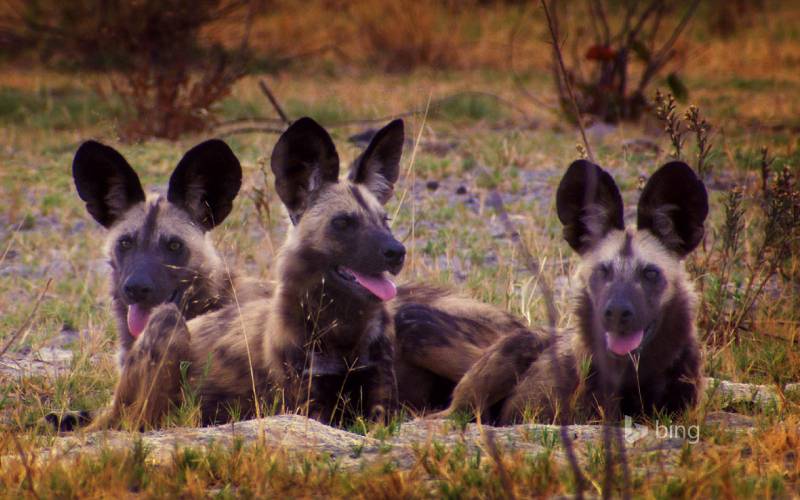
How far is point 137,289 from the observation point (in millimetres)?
4621

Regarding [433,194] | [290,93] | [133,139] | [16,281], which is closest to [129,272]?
[16,281]

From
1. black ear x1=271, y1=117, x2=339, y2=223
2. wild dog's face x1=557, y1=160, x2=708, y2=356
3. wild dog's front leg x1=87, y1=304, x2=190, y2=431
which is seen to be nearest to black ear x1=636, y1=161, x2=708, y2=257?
wild dog's face x1=557, y1=160, x2=708, y2=356

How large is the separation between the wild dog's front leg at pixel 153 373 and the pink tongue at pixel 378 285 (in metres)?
0.74

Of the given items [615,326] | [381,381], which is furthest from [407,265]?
[615,326]

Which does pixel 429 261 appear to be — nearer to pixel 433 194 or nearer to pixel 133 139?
pixel 433 194

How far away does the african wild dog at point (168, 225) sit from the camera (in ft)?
15.8

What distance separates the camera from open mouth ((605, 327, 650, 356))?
158 inches

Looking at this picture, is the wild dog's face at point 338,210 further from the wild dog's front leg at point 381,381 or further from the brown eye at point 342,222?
the wild dog's front leg at point 381,381

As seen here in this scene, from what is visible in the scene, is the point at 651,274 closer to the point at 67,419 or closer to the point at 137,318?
the point at 137,318

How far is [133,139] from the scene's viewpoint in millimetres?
9516

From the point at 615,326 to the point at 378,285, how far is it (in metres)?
0.92

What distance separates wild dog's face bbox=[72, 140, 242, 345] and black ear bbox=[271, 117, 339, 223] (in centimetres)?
58

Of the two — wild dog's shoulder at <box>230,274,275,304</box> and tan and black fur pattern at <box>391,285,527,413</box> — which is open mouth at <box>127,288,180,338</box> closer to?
wild dog's shoulder at <box>230,274,275,304</box>

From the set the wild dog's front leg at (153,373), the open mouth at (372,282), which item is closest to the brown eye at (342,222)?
the open mouth at (372,282)
